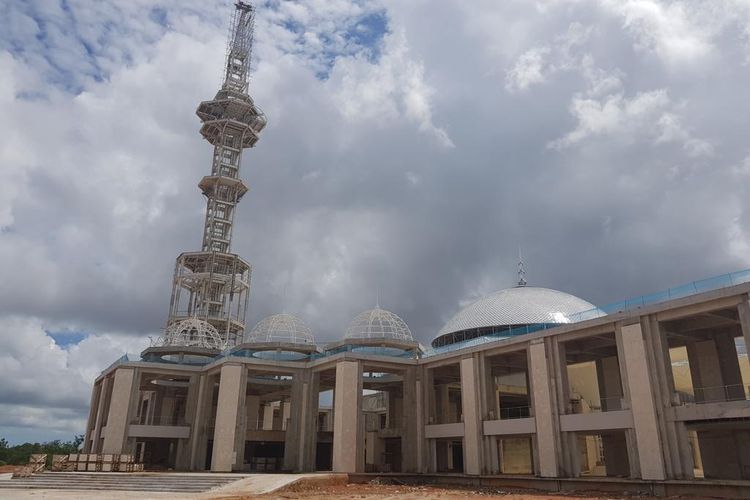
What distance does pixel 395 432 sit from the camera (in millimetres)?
54906

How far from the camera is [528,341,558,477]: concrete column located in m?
38.4

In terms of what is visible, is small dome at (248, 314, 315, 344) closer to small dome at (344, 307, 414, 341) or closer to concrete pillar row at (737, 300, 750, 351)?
small dome at (344, 307, 414, 341)

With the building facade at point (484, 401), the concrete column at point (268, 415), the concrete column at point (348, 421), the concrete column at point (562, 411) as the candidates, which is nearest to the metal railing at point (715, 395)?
the building facade at point (484, 401)

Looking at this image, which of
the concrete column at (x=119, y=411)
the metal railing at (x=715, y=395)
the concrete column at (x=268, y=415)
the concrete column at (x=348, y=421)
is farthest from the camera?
the concrete column at (x=268, y=415)

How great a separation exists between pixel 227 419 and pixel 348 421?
1027 centimetres

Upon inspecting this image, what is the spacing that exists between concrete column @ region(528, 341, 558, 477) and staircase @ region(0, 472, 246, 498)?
1972 centimetres

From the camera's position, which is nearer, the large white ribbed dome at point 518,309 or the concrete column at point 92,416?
the large white ribbed dome at point 518,309

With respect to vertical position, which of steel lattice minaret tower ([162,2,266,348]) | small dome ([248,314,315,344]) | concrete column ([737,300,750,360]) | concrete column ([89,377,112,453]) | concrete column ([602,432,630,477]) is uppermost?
steel lattice minaret tower ([162,2,266,348])

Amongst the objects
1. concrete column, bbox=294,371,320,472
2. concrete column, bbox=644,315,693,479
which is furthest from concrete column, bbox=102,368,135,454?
concrete column, bbox=644,315,693,479

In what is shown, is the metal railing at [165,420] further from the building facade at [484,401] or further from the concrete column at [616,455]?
the concrete column at [616,455]

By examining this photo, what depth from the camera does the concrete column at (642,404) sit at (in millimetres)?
32844

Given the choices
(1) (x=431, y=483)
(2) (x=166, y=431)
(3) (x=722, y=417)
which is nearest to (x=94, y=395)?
(2) (x=166, y=431)

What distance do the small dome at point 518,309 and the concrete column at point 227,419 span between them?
21.5m

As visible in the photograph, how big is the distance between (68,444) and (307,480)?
107 m
